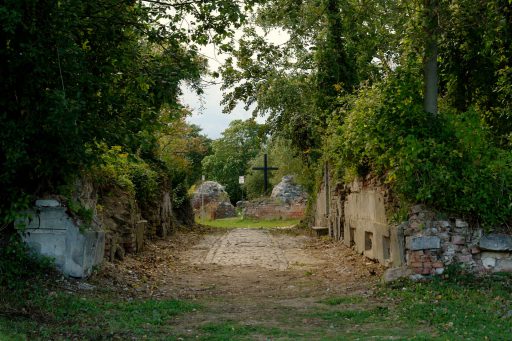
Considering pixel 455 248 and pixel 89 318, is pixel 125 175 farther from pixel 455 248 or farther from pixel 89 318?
pixel 455 248

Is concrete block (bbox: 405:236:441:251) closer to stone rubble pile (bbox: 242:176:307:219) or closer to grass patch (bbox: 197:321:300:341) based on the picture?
grass patch (bbox: 197:321:300:341)

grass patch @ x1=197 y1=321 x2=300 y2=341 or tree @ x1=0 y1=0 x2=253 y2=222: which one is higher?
tree @ x1=0 y1=0 x2=253 y2=222

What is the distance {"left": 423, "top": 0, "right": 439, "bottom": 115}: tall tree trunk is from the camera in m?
10.8

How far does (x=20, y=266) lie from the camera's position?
9.26 m

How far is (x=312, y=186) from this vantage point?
82.8 ft

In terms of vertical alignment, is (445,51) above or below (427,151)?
above

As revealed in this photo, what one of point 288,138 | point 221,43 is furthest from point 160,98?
point 288,138

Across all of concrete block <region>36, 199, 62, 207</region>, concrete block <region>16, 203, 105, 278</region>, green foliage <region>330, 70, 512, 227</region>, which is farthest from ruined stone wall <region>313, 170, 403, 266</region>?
concrete block <region>36, 199, 62, 207</region>

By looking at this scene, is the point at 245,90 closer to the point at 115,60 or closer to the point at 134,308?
the point at 115,60

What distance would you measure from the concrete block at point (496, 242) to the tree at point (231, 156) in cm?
5567

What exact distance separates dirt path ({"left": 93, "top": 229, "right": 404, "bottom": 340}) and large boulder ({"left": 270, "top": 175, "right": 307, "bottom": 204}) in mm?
20425

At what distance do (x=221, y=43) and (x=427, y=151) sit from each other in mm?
4106

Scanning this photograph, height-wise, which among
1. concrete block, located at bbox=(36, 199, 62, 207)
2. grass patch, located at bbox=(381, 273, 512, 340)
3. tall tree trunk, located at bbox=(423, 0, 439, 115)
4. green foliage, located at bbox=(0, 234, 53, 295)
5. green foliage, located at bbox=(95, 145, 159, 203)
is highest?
tall tree trunk, located at bbox=(423, 0, 439, 115)

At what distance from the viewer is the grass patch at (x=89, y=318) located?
6527 mm
